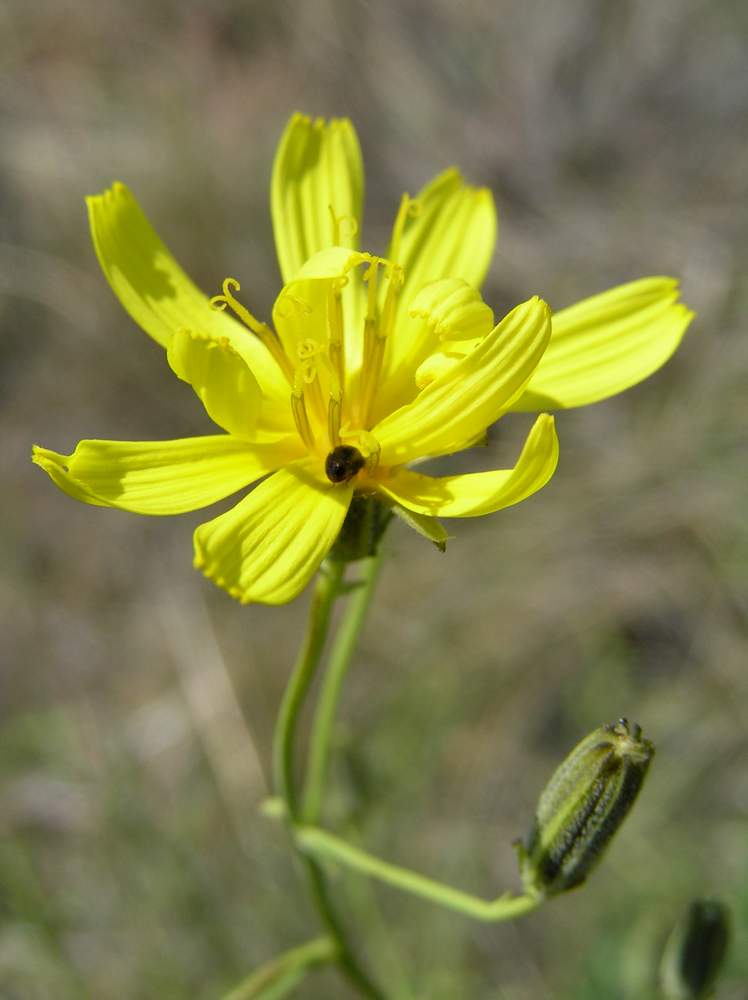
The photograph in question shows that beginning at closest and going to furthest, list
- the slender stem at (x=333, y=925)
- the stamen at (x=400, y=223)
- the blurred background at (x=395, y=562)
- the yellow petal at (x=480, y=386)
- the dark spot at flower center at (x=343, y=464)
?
the yellow petal at (x=480, y=386)
the dark spot at flower center at (x=343, y=464)
the stamen at (x=400, y=223)
the slender stem at (x=333, y=925)
the blurred background at (x=395, y=562)

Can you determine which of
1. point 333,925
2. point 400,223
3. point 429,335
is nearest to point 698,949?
point 333,925

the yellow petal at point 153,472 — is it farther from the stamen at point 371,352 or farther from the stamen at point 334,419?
the stamen at point 371,352

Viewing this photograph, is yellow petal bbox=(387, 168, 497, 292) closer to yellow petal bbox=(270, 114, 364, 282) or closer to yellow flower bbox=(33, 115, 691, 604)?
yellow flower bbox=(33, 115, 691, 604)

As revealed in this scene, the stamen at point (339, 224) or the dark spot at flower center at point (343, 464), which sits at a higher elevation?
the stamen at point (339, 224)

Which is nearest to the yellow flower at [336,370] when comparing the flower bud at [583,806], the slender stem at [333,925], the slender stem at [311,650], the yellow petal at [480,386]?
the yellow petal at [480,386]

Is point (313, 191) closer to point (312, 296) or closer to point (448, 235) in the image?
point (448, 235)

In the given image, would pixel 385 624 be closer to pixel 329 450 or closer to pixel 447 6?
pixel 329 450

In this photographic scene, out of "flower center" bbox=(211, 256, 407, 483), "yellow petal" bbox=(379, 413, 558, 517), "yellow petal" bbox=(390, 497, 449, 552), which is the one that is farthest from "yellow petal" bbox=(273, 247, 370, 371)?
"yellow petal" bbox=(390, 497, 449, 552)
